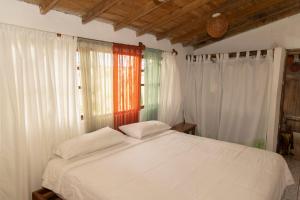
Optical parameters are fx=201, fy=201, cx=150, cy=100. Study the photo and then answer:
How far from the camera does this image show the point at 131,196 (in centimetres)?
142

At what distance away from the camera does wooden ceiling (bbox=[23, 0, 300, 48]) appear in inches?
82.2

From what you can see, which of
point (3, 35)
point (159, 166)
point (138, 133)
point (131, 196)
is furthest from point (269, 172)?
point (3, 35)

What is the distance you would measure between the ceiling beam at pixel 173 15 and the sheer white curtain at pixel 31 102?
3.49 ft

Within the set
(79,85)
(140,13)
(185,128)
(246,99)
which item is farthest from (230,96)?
(79,85)

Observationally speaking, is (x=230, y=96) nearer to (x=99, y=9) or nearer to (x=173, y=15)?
(x=173, y=15)

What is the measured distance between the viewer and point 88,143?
6.97 feet

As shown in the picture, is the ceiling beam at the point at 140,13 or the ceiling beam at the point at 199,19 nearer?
the ceiling beam at the point at 140,13

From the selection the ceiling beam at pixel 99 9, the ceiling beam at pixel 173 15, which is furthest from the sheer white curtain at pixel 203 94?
the ceiling beam at pixel 99 9

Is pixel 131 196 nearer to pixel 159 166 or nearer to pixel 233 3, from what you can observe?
pixel 159 166

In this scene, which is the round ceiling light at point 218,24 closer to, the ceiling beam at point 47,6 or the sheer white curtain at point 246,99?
the sheer white curtain at point 246,99

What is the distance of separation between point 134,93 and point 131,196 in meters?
1.81

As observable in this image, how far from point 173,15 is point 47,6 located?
4.82 feet

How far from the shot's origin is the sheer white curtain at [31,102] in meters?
1.82

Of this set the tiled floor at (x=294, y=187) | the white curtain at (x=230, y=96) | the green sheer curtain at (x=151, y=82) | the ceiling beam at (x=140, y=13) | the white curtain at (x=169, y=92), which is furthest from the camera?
the white curtain at (x=169, y=92)
